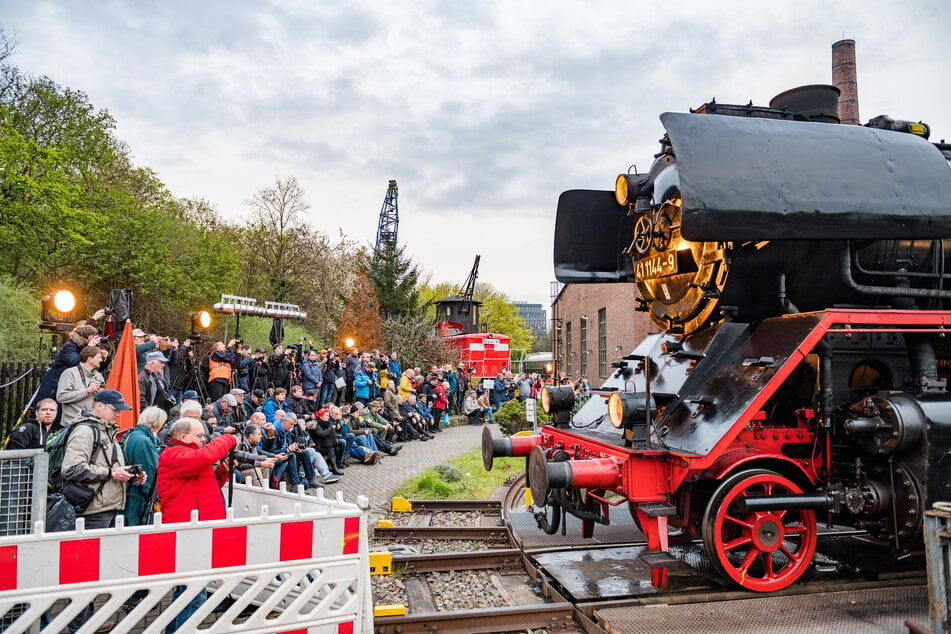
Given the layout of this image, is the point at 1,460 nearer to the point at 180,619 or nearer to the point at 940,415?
the point at 180,619

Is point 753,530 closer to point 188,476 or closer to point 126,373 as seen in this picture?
point 188,476

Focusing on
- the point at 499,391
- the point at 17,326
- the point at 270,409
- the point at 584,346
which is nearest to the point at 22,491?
the point at 270,409

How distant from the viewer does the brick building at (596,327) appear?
75.3 feet

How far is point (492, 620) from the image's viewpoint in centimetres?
407

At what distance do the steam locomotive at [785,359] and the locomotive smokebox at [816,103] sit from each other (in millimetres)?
378

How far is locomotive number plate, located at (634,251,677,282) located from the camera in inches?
206

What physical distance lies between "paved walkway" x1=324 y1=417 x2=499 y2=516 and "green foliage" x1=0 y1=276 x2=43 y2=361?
637 centimetres

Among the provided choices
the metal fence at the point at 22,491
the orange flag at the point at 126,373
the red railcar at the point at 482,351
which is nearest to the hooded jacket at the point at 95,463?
the metal fence at the point at 22,491

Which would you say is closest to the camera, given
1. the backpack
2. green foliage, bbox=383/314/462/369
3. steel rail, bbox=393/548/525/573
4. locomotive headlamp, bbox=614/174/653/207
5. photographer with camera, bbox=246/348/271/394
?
the backpack

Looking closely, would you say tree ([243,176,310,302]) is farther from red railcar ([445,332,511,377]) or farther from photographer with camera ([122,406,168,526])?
photographer with camera ([122,406,168,526])

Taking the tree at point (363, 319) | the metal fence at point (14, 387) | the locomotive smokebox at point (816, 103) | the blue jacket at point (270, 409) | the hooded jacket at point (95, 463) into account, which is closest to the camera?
the hooded jacket at point (95, 463)

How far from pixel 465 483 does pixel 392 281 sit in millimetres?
17938

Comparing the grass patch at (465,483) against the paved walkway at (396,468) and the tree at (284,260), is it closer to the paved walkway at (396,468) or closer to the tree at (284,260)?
the paved walkway at (396,468)

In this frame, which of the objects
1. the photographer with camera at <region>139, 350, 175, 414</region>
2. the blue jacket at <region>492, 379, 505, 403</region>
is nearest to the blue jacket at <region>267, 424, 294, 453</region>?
the photographer with camera at <region>139, 350, 175, 414</region>
